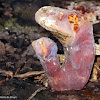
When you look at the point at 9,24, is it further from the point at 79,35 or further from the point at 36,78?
the point at 79,35

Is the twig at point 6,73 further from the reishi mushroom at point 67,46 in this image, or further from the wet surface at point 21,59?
the reishi mushroom at point 67,46

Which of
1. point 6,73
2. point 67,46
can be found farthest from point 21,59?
point 67,46

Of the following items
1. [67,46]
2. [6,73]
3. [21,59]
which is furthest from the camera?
[21,59]

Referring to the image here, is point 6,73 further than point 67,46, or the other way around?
point 6,73

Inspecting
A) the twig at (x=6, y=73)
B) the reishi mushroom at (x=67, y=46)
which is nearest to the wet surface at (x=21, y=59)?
the twig at (x=6, y=73)

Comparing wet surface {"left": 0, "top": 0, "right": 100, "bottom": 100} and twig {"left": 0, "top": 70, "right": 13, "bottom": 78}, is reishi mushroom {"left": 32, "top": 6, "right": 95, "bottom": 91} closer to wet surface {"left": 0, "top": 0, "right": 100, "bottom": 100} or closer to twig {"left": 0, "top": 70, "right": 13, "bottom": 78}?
wet surface {"left": 0, "top": 0, "right": 100, "bottom": 100}

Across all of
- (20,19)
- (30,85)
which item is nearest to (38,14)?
(30,85)

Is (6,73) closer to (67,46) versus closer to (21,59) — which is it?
(21,59)

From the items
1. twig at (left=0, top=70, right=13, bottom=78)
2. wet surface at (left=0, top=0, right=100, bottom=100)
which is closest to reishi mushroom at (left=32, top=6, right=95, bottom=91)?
wet surface at (left=0, top=0, right=100, bottom=100)
